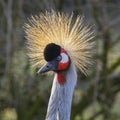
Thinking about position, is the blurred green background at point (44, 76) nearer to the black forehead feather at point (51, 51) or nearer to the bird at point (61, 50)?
the bird at point (61, 50)

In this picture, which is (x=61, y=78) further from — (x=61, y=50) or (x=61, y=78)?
(x=61, y=50)

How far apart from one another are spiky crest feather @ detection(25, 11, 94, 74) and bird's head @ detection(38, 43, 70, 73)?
174 mm

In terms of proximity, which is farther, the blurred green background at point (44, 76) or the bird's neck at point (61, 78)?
the blurred green background at point (44, 76)

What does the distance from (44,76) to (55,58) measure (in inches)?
88.1

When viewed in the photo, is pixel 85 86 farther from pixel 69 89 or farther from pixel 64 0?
pixel 69 89

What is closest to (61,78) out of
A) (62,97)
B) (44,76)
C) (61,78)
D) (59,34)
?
(61,78)

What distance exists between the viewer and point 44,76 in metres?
5.33

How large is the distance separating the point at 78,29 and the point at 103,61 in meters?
1.96

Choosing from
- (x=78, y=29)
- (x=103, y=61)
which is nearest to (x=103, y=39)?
(x=103, y=61)

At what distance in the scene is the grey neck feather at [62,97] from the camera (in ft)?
10.3

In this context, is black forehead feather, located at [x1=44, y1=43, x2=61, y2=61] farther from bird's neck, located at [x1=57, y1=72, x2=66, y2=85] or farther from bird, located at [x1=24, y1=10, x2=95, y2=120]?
bird's neck, located at [x1=57, y1=72, x2=66, y2=85]

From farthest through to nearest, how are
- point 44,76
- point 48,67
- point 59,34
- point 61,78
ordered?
1. point 44,76
2. point 59,34
3. point 61,78
4. point 48,67

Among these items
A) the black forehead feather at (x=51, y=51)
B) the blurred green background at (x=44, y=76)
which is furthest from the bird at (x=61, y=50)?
the blurred green background at (x=44, y=76)

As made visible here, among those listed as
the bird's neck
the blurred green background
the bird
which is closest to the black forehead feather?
the bird
